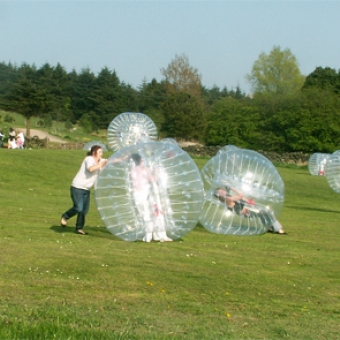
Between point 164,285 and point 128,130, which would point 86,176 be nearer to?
point 164,285

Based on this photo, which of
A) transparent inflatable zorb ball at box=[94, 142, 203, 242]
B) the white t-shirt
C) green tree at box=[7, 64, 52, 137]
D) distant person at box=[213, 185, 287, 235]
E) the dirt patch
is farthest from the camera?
the dirt patch

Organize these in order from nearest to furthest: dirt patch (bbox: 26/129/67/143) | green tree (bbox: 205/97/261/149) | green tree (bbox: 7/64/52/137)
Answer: green tree (bbox: 7/64/52/137) → dirt patch (bbox: 26/129/67/143) → green tree (bbox: 205/97/261/149)

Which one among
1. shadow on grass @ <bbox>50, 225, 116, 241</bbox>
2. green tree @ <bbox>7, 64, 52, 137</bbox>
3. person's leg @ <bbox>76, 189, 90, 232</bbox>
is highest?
green tree @ <bbox>7, 64, 52, 137</bbox>

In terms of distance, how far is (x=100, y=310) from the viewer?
730cm

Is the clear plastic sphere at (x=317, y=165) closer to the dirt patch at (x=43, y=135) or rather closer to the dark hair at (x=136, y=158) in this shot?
the dirt patch at (x=43, y=135)

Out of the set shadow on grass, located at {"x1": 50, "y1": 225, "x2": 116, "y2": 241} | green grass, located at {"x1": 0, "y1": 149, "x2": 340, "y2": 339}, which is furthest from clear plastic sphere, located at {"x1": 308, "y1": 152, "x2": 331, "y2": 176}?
shadow on grass, located at {"x1": 50, "y1": 225, "x2": 116, "y2": 241}

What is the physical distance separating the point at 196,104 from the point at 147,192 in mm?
68431

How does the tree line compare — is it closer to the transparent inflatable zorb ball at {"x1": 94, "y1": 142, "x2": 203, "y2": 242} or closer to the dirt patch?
the dirt patch

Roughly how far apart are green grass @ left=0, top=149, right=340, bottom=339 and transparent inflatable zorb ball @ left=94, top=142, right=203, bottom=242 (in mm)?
378

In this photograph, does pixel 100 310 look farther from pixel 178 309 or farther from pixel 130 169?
pixel 130 169

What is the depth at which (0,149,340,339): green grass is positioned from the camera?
6730 millimetres

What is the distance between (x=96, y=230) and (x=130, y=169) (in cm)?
278

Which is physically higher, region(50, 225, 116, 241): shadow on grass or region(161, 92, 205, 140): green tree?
region(161, 92, 205, 140): green tree

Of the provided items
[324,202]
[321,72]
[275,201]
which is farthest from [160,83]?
[275,201]
